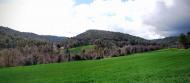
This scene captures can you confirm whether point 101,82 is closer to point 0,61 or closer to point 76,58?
point 0,61

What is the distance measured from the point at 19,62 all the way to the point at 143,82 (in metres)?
129

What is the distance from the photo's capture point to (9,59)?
503ft

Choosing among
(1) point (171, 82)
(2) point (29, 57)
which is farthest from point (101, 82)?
(2) point (29, 57)

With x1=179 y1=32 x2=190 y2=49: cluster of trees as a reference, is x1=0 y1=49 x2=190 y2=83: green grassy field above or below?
below

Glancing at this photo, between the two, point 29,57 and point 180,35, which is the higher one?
point 180,35

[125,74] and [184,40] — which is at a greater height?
[184,40]

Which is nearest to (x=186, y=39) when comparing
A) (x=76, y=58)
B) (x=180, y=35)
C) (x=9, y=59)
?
(x=180, y=35)

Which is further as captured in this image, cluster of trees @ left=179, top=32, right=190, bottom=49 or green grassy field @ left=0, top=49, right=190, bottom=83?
cluster of trees @ left=179, top=32, right=190, bottom=49

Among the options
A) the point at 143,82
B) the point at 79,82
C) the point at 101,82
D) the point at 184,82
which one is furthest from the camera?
the point at 79,82

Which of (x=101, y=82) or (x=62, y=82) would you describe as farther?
(x=62, y=82)

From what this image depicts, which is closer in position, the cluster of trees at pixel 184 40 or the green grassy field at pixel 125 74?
the green grassy field at pixel 125 74

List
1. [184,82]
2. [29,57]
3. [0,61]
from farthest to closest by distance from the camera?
1. [29,57]
2. [0,61]
3. [184,82]

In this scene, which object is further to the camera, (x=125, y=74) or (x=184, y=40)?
(x=184, y=40)

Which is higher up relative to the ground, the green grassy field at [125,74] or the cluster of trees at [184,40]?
the cluster of trees at [184,40]
